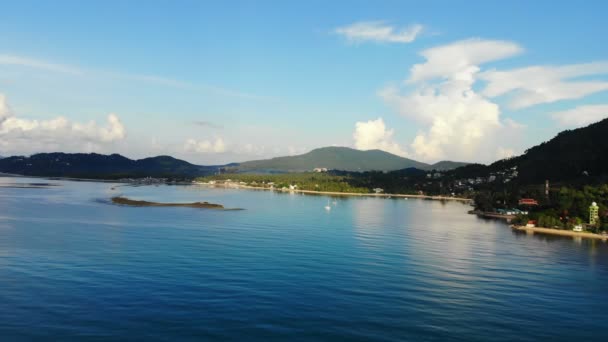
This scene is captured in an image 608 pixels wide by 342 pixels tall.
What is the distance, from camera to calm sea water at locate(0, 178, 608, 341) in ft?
84.4

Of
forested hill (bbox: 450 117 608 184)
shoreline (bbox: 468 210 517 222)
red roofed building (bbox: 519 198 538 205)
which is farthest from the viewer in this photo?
forested hill (bbox: 450 117 608 184)

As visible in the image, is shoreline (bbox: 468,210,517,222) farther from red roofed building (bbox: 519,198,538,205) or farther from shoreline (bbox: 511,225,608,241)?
shoreline (bbox: 511,225,608,241)

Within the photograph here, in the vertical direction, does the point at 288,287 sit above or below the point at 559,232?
below

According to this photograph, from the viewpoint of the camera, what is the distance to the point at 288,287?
3450cm

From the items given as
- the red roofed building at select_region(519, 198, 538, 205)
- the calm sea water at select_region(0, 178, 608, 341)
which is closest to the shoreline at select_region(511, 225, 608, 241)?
the calm sea water at select_region(0, 178, 608, 341)

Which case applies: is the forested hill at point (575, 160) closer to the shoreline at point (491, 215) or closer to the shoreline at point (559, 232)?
the shoreline at point (491, 215)

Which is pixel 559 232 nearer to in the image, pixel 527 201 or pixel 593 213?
pixel 593 213

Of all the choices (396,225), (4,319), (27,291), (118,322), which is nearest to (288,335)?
(118,322)

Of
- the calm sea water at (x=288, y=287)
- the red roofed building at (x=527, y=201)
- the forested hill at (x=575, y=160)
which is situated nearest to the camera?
the calm sea water at (x=288, y=287)

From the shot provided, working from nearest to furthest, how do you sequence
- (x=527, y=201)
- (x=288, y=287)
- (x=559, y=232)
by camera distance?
1. (x=288, y=287)
2. (x=559, y=232)
3. (x=527, y=201)

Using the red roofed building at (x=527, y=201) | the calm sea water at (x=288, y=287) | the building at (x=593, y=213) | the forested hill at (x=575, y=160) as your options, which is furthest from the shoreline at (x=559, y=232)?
the forested hill at (x=575, y=160)

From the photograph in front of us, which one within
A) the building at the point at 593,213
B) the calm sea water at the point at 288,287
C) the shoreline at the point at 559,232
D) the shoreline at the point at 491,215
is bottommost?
the calm sea water at the point at 288,287

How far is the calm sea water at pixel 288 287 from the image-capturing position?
84.4ft

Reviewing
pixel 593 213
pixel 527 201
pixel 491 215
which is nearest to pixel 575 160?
pixel 527 201
